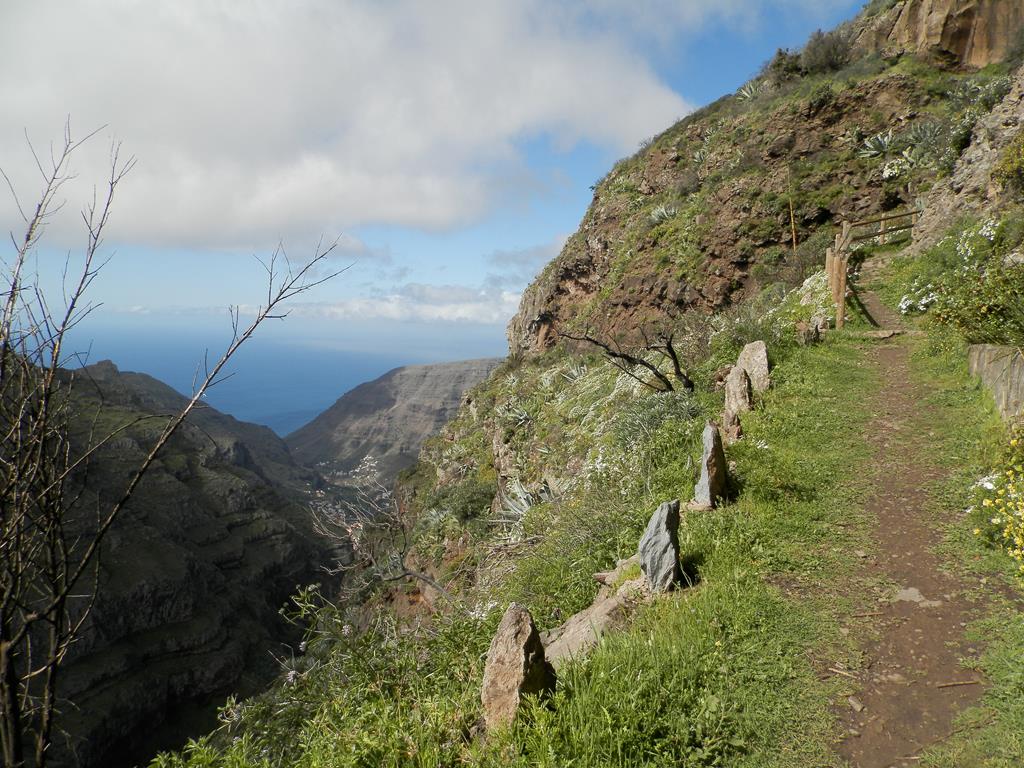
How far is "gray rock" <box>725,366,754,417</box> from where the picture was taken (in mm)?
7570

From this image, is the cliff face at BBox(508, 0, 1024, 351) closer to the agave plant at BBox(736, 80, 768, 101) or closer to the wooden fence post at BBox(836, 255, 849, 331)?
the agave plant at BBox(736, 80, 768, 101)

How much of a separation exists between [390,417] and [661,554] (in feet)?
469

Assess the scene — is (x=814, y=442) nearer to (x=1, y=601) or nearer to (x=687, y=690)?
(x=687, y=690)

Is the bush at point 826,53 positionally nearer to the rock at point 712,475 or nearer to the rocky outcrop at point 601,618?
the rock at point 712,475

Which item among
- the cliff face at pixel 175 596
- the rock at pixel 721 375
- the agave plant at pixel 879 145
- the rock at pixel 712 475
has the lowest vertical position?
the cliff face at pixel 175 596

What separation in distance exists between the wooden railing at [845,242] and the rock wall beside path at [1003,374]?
4319 mm

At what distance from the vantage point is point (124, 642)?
31016mm

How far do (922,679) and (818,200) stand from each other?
1733cm

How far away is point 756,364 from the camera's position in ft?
27.9

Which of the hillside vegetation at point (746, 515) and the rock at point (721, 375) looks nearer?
the hillside vegetation at point (746, 515)

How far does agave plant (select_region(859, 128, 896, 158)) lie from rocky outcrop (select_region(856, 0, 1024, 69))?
Answer: 4643mm

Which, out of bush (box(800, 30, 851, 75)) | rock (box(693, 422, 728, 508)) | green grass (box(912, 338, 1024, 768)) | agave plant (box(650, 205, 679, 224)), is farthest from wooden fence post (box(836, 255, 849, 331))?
bush (box(800, 30, 851, 75))

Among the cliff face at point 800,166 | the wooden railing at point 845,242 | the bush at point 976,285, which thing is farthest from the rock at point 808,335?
the cliff face at point 800,166

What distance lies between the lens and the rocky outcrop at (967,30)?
17.8m
